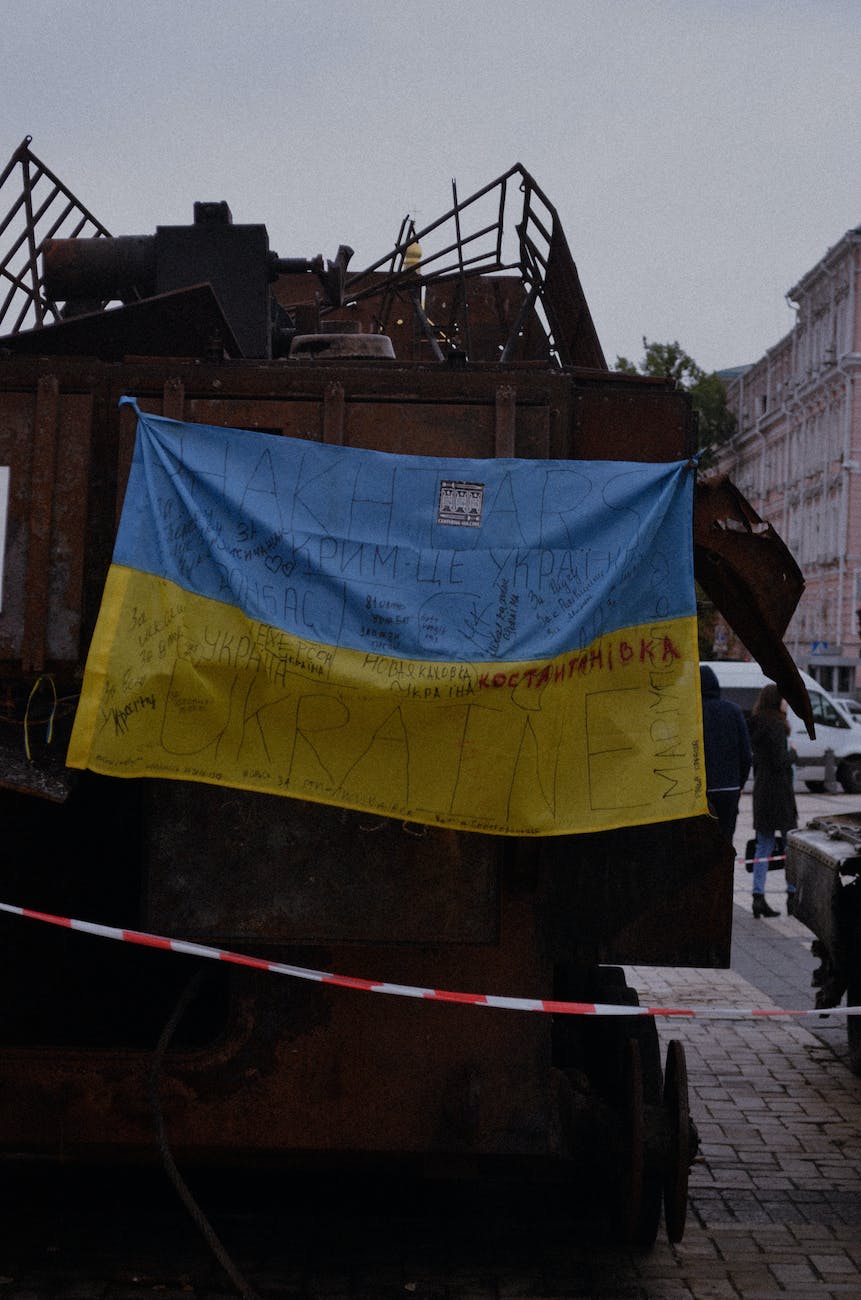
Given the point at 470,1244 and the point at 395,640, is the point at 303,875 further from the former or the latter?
the point at 470,1244

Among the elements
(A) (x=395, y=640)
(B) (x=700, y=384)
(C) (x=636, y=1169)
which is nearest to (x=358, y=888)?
(A) (x=395, y=640)

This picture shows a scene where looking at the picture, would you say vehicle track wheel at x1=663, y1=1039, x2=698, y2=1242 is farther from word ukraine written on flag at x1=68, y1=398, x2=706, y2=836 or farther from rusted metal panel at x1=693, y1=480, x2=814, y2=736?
rusted metal panel at x1=693, y1=480, x2=814, y2=736

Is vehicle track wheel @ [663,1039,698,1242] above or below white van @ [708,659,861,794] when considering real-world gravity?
below

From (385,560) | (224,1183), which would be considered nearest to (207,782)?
(385,560)

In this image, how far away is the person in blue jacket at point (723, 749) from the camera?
10711mm

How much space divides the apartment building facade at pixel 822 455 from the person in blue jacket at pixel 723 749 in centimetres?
4525

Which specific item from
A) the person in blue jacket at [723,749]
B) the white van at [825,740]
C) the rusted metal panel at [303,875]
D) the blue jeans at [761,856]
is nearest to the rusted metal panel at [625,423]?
the rusted metal panel at [303,875]

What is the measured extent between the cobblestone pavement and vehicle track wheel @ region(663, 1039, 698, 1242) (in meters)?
0.23

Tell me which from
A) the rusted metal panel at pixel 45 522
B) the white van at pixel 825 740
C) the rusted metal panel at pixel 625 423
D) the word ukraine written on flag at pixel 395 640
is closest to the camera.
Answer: the word ukraine written on flag at pixel 395 640

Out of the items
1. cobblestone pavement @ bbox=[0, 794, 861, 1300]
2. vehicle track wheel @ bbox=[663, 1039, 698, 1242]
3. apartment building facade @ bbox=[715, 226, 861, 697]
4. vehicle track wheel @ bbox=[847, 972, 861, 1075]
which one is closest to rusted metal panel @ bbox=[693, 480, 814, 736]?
vehicle track wheel @ bbox=[663, 1039, 698, 1242]

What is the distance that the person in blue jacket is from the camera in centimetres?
1071

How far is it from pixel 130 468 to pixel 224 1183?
277cm

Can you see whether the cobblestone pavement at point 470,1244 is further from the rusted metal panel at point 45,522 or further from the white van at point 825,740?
the white van at point 825,740

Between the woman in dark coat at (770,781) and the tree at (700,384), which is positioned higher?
the tree at (700,384)
